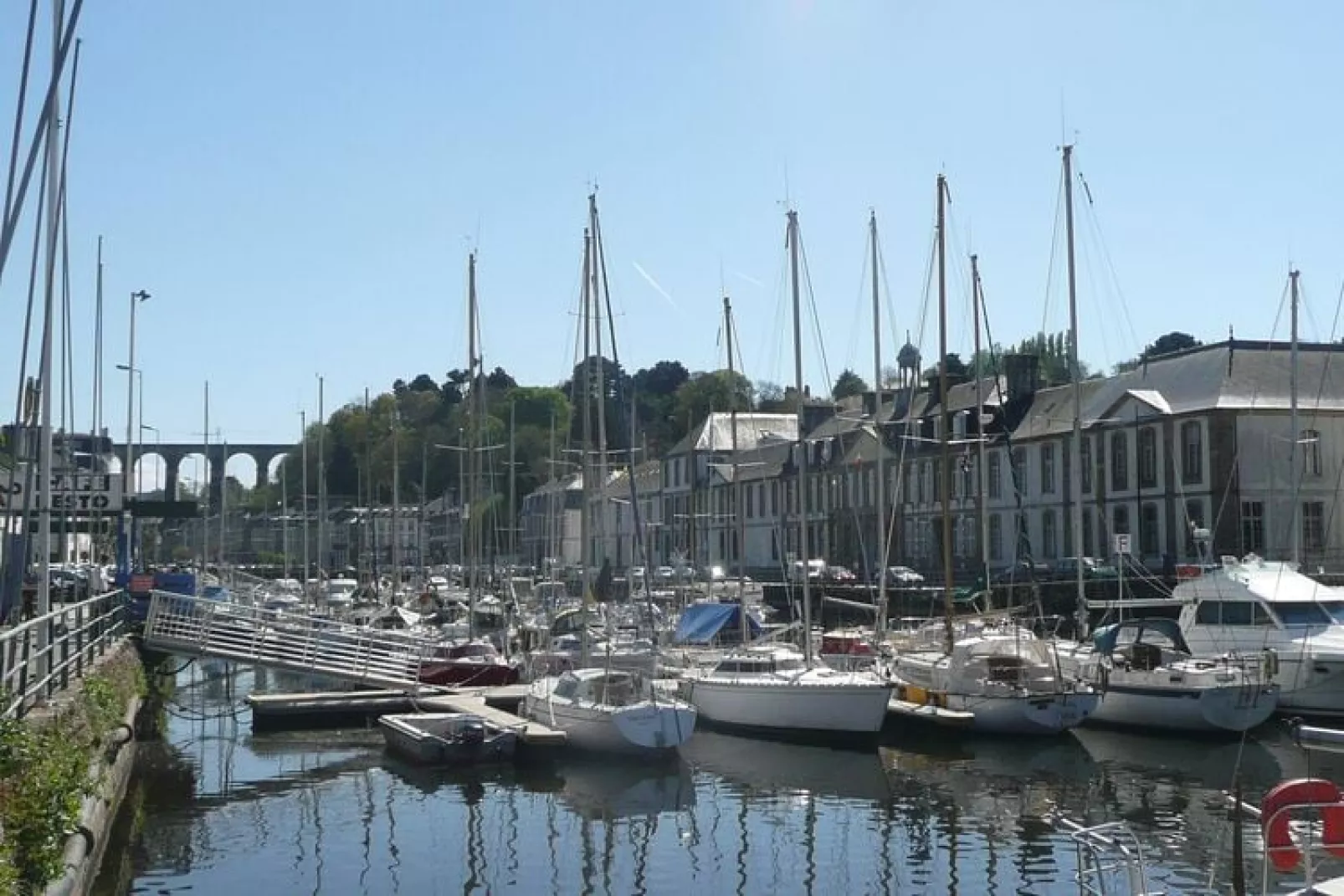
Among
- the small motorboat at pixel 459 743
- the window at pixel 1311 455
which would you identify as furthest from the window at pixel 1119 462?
the small motorboat at pixel 459 743

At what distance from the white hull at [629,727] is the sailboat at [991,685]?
6.99 m

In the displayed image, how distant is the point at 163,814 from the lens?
994 inches

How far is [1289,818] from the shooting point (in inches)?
452

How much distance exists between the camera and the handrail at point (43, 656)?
16578mm

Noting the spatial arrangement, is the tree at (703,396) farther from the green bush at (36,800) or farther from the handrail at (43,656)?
the green bush at (36,800)

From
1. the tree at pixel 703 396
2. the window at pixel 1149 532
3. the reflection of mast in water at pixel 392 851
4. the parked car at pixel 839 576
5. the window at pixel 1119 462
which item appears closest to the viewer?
the reflection of mast in water at pixel 392 851

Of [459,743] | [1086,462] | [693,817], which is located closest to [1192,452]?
[1086,462]

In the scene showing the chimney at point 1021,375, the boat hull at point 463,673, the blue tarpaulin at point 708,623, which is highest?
the chimney at point 1021,375

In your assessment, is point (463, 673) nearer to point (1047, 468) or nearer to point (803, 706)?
point (803, 706)

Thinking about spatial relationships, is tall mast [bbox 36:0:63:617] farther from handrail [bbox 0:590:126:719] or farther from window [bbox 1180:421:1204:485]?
window [bbox 1180:421:1204:485]

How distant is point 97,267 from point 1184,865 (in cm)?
3817

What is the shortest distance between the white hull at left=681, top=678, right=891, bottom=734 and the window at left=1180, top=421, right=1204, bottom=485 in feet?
111

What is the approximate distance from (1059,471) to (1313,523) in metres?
12.6

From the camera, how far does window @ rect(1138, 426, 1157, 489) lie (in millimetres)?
64000
